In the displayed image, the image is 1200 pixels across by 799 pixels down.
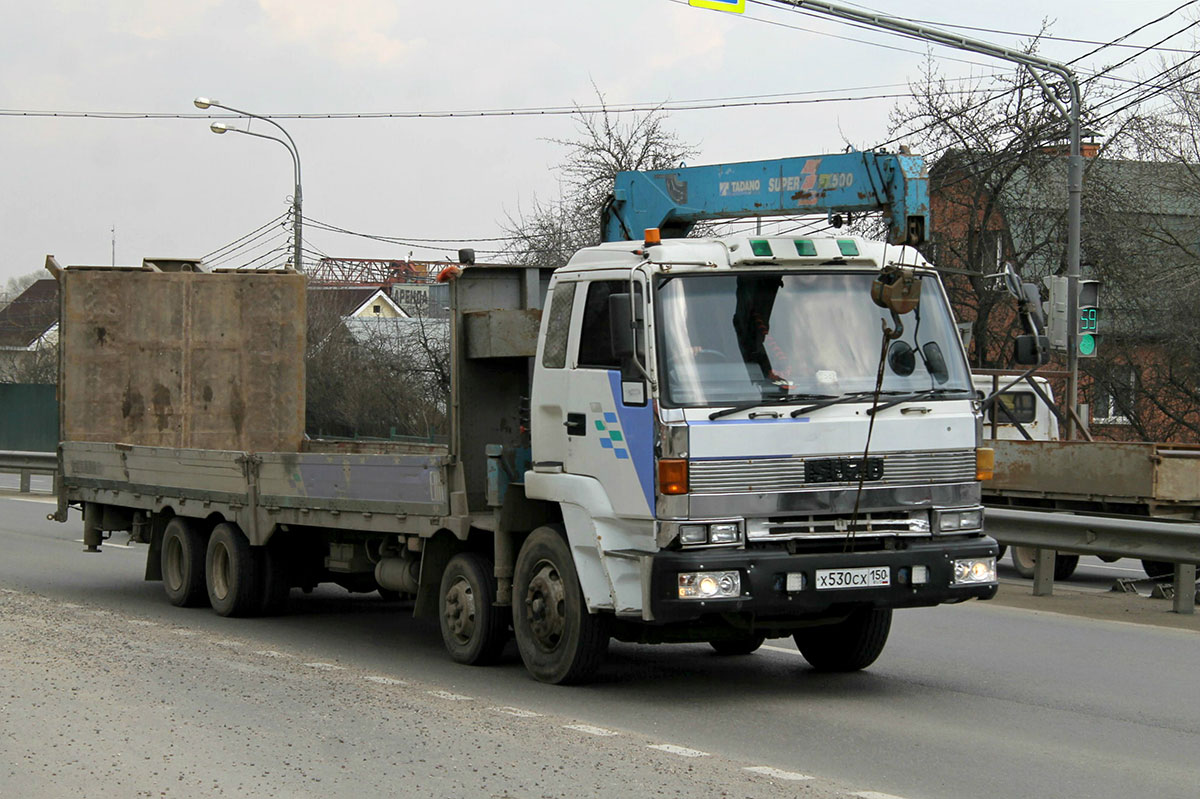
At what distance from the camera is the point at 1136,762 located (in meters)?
6.84

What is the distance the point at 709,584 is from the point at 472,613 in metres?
2.37

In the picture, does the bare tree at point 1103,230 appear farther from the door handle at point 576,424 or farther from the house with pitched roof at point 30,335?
the house with pitched roof at point 30,335

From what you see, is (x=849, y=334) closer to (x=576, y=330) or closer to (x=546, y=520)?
(x=576, y=330)

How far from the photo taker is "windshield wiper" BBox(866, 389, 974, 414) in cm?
802

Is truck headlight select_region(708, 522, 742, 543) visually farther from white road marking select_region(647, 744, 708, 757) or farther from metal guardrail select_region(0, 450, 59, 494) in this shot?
metal guardrail select_region(0, 450, 59, 494)

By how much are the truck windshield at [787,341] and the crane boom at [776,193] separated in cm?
57

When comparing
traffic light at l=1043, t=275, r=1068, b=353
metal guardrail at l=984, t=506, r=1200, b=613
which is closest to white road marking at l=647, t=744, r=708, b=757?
metal guardrail at l=984, t=506, r=1200, b=613

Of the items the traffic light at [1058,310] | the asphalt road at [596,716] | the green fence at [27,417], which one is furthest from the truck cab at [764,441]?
the green fence at [27,417]

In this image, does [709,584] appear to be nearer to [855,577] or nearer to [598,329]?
[855,577]

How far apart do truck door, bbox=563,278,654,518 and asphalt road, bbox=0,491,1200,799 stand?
47.8 inches

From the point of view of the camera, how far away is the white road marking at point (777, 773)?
6.39 m

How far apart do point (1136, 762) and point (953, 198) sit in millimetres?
24856

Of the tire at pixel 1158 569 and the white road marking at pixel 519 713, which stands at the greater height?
the white road marking at pixel 519 713

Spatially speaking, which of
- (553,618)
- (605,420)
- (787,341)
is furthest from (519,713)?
(787,341)
